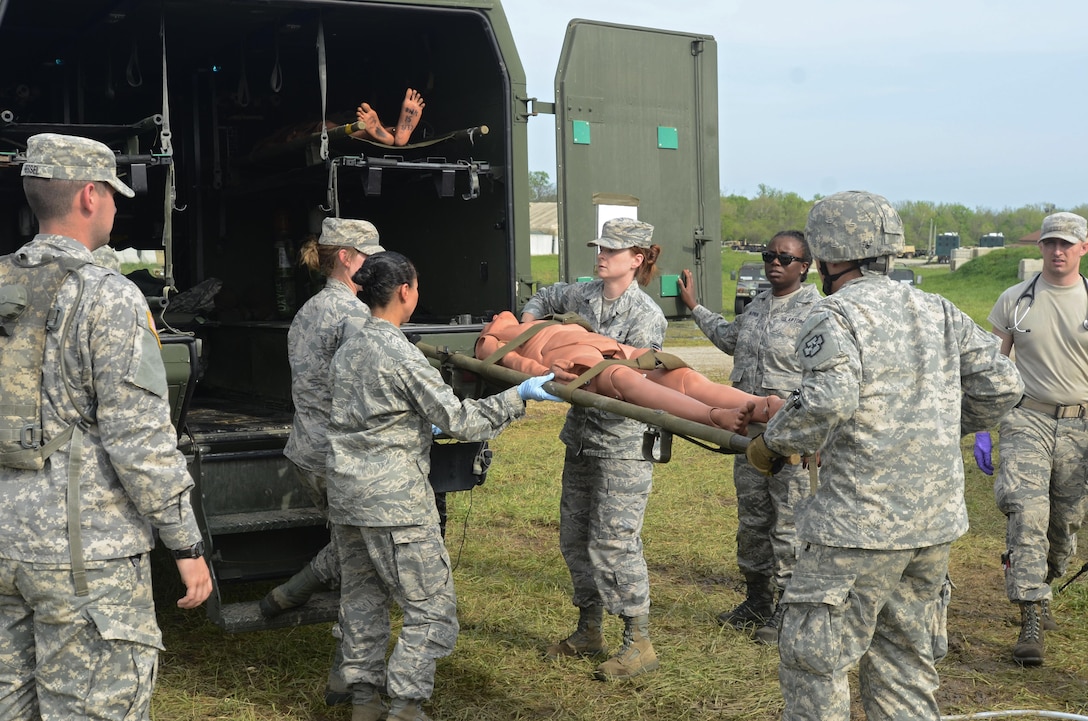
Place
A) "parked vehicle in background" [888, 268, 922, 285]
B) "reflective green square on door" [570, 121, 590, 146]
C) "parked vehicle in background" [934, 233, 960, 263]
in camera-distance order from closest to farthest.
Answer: "parked vehicle in background" [888, 268, 922, 285], "reflective green square on door" [570, 121, 590, 146], "parked vehicle in background" [934, 233, 960, 263]

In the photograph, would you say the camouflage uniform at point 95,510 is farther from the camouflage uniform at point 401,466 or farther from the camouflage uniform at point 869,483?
the camouflage uniform at point 869,483

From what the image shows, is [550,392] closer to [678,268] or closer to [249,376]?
[678,268]

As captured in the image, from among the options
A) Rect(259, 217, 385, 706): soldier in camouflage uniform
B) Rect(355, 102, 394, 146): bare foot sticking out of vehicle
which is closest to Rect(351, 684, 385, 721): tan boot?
Rect(259, 217, 385, 706): soldier in camouflage uniform

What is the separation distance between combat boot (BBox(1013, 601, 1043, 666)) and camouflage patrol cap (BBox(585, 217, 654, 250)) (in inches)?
84.0

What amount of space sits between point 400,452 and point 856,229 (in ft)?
5.24

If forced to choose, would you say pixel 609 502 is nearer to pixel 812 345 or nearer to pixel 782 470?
pixel 782 470

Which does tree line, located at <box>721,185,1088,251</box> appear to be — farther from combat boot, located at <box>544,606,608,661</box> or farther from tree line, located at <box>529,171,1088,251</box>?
combat boot, located at <box>544,606,608,661</box>

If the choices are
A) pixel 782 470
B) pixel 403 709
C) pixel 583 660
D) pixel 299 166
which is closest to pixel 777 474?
pixel 782 470

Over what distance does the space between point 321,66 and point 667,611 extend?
293 cm

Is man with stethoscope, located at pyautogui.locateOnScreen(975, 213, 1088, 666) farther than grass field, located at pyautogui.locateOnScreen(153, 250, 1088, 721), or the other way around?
man with stethoscope, located at pyautogui.locateOnScreen(975, 213, 1088, 666)

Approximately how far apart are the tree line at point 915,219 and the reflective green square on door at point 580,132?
222 ft

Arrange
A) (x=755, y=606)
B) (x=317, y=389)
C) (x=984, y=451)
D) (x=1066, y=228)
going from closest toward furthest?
(x=317, y=389), (x=1066, y=228), (x=755, y=606), (x=984, y=451)

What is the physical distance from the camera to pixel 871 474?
302 cm

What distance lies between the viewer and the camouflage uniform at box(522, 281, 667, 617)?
445cm
